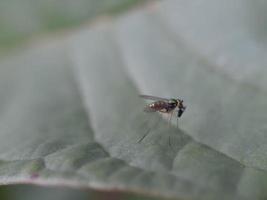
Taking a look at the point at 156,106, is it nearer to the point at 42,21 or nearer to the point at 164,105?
the point at 164,105

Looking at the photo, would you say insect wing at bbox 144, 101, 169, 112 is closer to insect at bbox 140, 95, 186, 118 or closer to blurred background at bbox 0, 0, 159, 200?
insect at bbox 140, 95, 186, 118

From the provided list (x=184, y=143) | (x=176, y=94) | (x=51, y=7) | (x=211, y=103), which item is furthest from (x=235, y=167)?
(x=51, y=7)

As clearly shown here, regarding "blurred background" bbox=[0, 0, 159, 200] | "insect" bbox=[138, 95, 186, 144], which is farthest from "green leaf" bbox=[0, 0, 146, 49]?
"insect" bbox=[138, 95, 186, 144]

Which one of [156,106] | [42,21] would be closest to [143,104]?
[156,106]

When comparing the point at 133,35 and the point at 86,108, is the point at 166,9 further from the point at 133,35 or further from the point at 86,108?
the point at 86,108

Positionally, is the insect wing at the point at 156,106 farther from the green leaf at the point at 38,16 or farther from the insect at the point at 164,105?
the green leaf at the point at 38,16

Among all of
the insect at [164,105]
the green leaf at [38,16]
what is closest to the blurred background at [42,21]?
the green leaf at [38,16]
